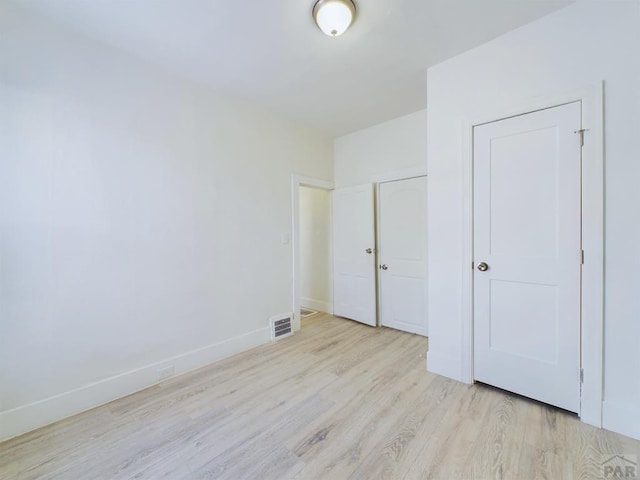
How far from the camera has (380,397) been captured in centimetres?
204

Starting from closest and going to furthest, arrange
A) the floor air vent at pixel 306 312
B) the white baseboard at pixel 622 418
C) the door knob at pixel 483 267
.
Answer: the white baseboard at pixel 622 418
the door knob at pixel 483 267
the floor air vent at pixel 306 312

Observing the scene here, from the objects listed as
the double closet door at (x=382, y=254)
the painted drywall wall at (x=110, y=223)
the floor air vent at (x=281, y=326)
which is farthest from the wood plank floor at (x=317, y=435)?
the double closet door at (x=382, y=254)

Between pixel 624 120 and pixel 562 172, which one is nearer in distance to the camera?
pixel 624 120

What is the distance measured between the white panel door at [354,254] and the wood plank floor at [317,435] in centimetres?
136

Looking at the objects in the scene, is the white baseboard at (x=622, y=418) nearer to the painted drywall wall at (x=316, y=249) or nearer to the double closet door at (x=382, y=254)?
the double closet door at (x=382, y=254)

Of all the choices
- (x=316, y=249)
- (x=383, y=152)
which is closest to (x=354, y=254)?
(x=316, y=249)

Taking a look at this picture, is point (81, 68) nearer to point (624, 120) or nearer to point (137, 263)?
point (137, 263)

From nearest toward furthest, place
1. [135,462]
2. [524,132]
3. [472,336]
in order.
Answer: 1. [135,462]
2. [524,132]
3. [472,336]

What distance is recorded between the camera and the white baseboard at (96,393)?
171cm

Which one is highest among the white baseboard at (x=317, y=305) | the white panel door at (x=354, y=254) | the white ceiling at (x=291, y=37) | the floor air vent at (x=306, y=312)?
the white ceiling at (x=291, y=37)

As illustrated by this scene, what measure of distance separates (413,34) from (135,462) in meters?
3.32

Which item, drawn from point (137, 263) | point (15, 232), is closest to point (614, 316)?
point (137, 263)

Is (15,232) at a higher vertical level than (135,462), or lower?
higher

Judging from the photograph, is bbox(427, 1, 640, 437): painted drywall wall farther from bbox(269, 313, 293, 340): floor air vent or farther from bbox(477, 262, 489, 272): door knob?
bbox(269, 313, 293, 340): floor air vent
